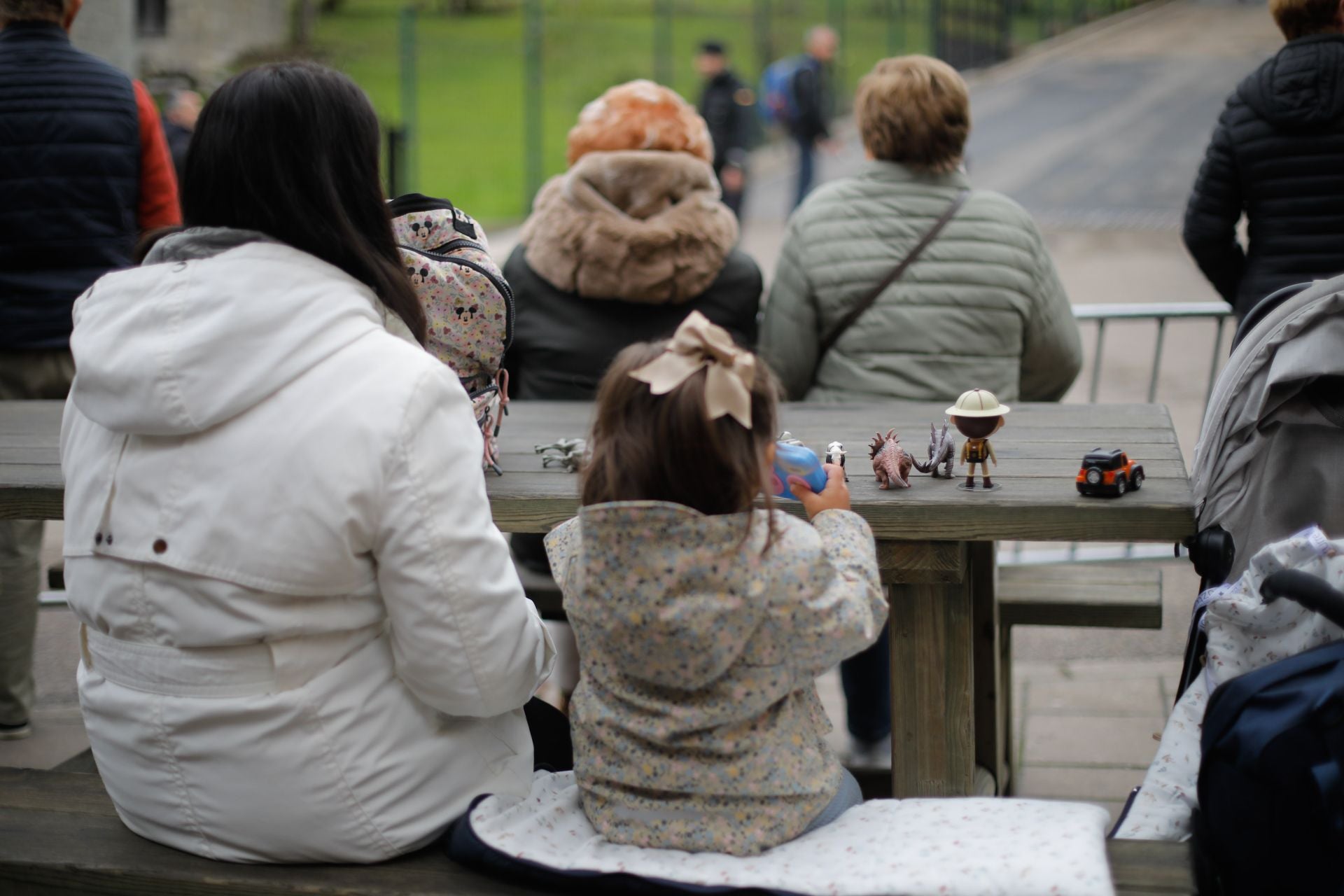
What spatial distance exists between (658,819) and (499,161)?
2529cm

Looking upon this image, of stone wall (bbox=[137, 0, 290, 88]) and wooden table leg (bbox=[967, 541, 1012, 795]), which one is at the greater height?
stone wall (bbox=[137, 0, 290, 88])

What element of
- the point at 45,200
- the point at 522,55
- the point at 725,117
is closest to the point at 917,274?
the point at 45,200

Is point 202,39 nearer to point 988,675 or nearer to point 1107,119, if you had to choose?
point 1107,119

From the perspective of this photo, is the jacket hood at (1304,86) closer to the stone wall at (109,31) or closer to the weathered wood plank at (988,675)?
the weathered wood plank at (988,675)

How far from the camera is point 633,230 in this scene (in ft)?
11.3

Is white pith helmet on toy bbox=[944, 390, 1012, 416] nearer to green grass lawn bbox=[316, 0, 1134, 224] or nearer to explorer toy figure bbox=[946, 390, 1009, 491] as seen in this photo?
explorer toy figure bbox=[946, 390, 1009, 491]

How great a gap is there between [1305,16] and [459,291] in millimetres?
2762

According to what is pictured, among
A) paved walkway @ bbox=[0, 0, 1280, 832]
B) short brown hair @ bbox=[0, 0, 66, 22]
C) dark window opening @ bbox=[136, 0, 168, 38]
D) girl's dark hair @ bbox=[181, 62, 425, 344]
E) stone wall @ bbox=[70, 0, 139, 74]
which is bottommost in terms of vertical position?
paved walkway @ bbox=[0, 0, 1280, 832]

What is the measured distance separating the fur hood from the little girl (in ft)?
4.84

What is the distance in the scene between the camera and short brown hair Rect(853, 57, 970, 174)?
353 cm

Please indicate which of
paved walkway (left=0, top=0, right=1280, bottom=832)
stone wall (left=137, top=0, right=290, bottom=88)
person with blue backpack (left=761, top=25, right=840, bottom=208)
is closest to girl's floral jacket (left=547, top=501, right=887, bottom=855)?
paved walkway (left=0, top=0, right=1280, bottom=832)

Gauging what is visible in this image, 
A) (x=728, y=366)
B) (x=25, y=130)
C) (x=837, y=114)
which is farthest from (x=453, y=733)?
(x=837, y=114)

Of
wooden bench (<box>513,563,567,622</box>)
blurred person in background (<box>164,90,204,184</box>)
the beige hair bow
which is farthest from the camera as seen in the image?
blurred person in background (<box>164,90,204,184</box>)

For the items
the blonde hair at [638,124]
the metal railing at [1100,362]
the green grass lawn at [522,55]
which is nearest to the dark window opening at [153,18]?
the green grass lawn at [522,55]
